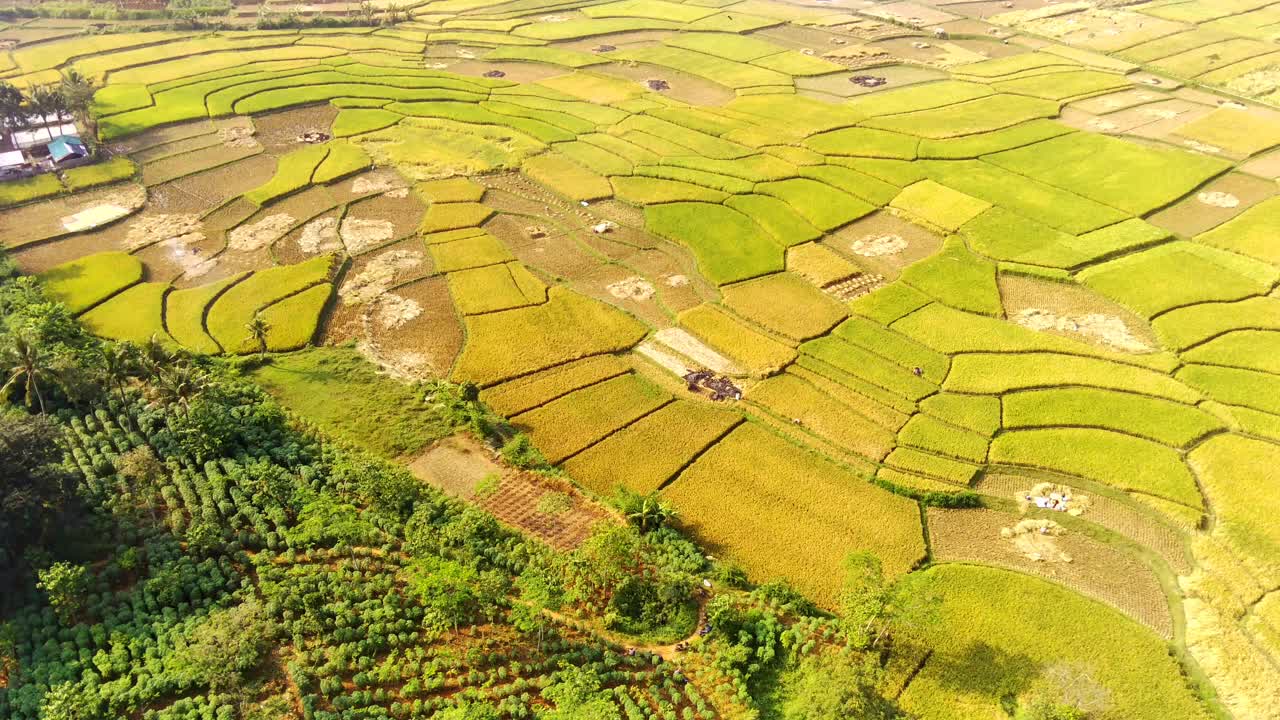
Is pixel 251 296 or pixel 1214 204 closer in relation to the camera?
pixel 251 296

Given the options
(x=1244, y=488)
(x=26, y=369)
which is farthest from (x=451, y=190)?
(x=1244, y=488)

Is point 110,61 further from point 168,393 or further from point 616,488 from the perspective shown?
point 616,488

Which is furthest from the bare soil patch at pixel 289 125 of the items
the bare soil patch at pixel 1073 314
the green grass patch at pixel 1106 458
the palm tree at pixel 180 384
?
the green grass patch at pixel 1106 458

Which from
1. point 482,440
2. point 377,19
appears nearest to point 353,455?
point 482,440

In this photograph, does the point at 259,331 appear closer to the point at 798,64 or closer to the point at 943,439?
the point at 943,439

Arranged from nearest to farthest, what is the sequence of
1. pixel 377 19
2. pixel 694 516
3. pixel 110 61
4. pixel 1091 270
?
1. pixel 694 516
2. pixel 1091 270
3. pixel 110 61
4. pixel 377 19

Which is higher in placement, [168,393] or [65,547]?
[168,393]
